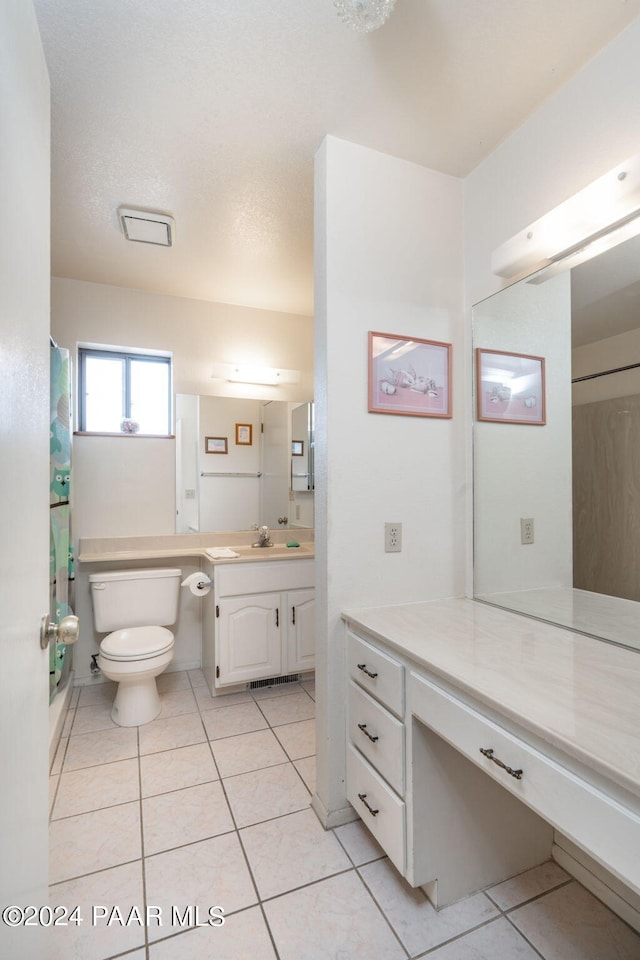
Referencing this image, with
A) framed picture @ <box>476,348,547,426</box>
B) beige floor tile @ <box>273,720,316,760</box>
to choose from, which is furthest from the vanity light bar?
beige floor tile @ <box>273,720,316,760</box>

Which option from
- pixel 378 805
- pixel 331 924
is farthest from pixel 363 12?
pixel 331 924

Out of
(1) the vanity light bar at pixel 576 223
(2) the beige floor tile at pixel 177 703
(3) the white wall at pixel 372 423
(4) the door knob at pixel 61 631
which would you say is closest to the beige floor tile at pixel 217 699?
(2) the beige floor tile at pixel 177 703

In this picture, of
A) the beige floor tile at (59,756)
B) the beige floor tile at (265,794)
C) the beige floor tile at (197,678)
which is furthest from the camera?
the beige floor tile at (197,678)

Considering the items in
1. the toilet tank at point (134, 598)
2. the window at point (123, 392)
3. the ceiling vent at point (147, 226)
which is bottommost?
the toilet tank at point (134, 598)

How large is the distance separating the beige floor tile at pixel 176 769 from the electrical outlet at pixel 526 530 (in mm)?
1589

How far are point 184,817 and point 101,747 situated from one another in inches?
27.5

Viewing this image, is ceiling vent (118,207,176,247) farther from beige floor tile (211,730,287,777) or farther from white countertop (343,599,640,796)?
beige floor tile (211,730,287,777)

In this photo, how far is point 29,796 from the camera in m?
0.81

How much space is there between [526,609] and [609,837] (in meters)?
0.86

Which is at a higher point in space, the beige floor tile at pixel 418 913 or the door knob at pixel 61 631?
the door knob at pixel 61 631

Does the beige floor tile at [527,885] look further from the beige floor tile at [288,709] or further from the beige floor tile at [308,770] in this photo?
the beige floor tile at [288,709]

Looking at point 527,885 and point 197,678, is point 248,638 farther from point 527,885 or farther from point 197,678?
point 527,885

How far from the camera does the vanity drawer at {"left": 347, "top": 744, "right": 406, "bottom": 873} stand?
4.18ft

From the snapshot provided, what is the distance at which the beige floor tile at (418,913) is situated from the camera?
3.95 feet
